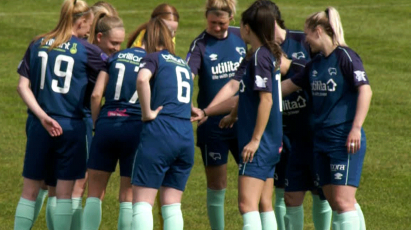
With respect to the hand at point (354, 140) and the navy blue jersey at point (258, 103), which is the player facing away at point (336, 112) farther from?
the navy blue jersey at point (258, 103)

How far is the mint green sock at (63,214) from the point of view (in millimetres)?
7332

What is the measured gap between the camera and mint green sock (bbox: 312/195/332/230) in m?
7.98

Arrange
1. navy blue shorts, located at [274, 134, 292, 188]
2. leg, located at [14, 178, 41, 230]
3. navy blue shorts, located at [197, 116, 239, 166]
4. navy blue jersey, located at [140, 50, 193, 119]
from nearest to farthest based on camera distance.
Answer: navy blue jersey, located at [140, 50, 193, 119], leg, located at [14, 178, 41, 230], navy blue shorts, located at [274, 134, 292, 188], navy blue shorts, located at [197, 116, 239, 166]

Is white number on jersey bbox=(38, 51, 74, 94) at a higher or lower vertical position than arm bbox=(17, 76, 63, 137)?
higher

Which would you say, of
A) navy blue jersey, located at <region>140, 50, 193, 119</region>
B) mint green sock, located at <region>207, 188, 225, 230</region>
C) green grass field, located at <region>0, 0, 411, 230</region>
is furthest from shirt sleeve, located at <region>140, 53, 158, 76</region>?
green grass field, located at <region>0, 0, 411, 230</region>

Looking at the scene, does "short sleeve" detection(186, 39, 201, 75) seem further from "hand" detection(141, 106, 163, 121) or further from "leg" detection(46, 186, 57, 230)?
"leg" detection(46, 186, 57, 230)

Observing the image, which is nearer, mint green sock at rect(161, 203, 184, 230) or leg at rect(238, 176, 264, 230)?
leg at rect(238, 176, 264, 230)

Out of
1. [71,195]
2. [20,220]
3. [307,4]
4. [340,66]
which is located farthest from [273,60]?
[307,4]

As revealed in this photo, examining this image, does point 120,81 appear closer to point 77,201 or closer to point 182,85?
point 182,85

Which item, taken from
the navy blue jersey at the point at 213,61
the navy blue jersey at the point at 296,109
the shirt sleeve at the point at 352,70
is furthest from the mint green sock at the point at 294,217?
the shirt sleeve at the point at 352,70

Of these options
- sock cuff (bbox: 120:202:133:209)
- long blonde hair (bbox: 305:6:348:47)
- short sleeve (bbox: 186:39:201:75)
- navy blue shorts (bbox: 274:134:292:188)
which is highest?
long blonde hair (bbox: 305:6:348:47)

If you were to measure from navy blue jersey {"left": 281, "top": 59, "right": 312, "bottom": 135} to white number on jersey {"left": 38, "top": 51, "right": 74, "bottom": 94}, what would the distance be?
1.95m

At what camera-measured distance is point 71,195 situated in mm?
7445

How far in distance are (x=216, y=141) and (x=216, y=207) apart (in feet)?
2.17
